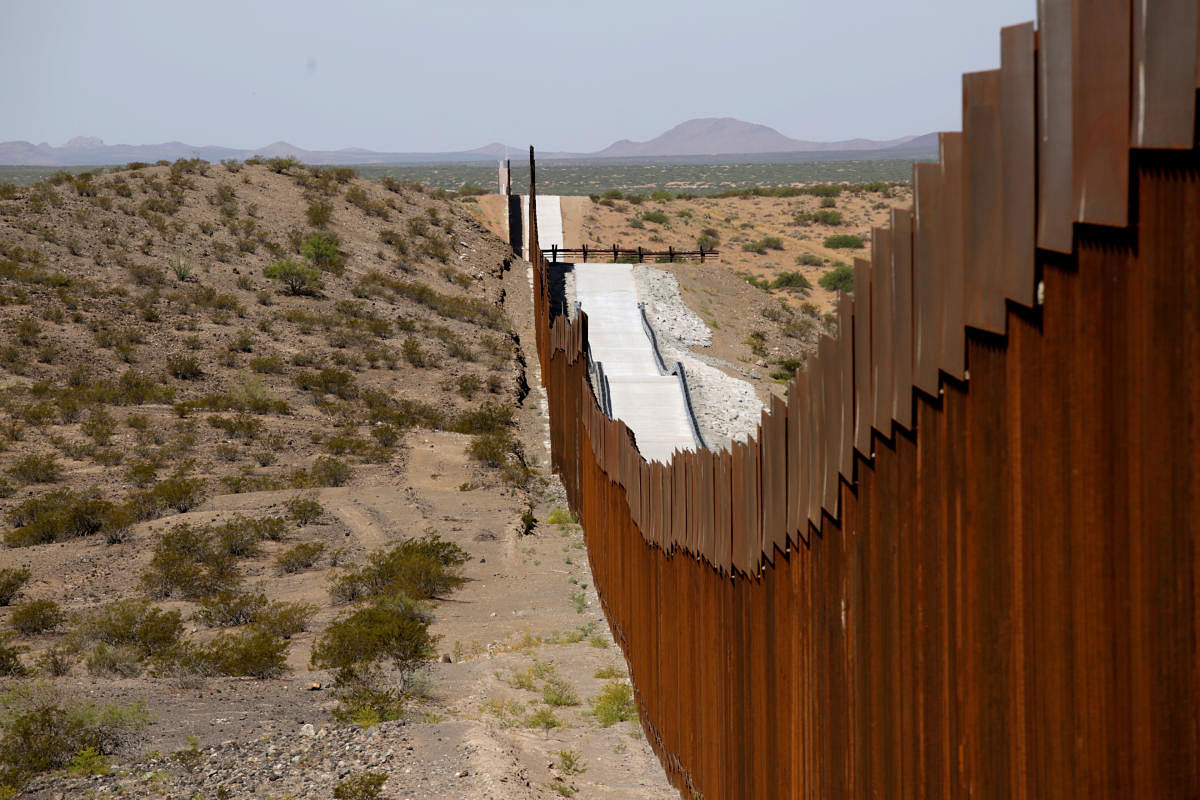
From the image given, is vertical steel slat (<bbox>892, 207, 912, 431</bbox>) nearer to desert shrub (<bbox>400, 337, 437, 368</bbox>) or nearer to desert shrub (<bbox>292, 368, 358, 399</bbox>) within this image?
desert shrub (<bbox>292, 368, 358, 399</bbox>)

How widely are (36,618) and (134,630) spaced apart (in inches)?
58.5

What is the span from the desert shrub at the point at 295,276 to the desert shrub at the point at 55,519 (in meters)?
20.3

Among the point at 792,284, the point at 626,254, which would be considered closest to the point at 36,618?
the point at 626,254

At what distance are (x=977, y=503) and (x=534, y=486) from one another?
716 inches

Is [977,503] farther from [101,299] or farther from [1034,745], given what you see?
[101,299]

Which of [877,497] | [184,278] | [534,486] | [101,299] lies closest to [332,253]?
[184,278]

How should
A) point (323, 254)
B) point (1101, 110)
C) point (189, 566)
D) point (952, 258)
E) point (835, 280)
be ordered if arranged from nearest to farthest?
point (1101, 110)
point (952, 258)
point (189, 566)
point (323, 254)
point (835, 280)

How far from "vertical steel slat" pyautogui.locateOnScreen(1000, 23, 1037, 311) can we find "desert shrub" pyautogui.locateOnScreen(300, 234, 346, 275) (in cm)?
4023

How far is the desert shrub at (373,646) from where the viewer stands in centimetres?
1052

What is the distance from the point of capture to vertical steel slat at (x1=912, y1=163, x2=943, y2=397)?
2.75 meters

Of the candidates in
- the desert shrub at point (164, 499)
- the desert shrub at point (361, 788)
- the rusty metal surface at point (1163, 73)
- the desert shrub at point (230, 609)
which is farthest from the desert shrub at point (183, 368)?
the rusty metal surface at point (1163, 73)

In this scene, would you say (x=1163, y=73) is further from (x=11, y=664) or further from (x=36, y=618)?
(x=36, y=618)

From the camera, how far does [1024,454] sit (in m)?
2.37

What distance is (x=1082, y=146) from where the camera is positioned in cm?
208
